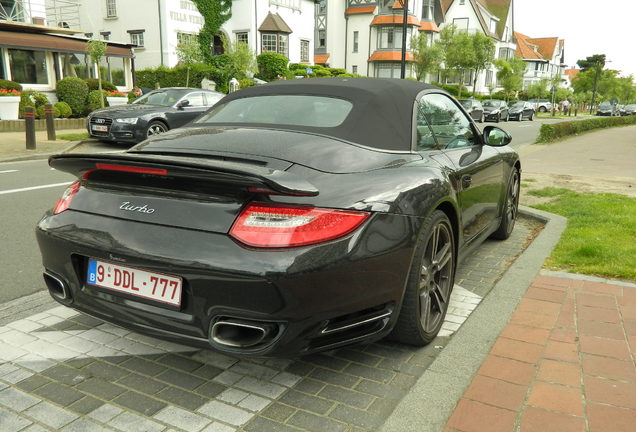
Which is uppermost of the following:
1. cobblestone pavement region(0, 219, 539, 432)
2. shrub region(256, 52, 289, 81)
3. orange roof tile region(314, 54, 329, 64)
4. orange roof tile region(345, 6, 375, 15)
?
orange roof tile region(345, 6, 375, 15)

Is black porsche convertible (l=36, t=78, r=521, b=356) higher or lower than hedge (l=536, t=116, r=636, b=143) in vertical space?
higher

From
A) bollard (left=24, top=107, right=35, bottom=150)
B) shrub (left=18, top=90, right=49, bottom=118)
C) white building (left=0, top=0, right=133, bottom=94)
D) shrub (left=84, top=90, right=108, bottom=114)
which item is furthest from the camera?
white building (left=0, top=0, right=133, bottom=94)

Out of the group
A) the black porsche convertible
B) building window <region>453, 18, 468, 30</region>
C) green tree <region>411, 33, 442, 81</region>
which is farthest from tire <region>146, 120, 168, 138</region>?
building window <region>453, 18, 468, 30</region>

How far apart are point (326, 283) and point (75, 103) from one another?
23493 mm

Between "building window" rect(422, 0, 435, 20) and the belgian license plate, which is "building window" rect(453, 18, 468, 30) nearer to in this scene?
"building window" rect(422, 0, 435, 20)

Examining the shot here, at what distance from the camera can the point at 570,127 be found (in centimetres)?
2294

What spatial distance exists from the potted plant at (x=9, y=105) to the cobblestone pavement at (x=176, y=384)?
18758 mm

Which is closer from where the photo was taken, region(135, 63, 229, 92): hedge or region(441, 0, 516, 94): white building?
region(135, 63, 229, 92): hedge

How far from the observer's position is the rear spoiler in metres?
2.29

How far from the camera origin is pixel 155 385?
Answer: 271 centimetres

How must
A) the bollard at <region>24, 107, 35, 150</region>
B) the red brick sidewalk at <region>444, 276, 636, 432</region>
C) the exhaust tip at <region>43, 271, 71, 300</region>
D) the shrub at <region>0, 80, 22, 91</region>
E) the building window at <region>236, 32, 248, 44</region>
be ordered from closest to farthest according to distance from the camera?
the red brick sidewalk at <region>444, 276, 636, 432</region> < the exhaust tip at <region>43, 271, 71, 300</region> < the bollard at <region>24, 107, 35, 150</region> < the shrub at <region>0, 80, 22, 91</region> < the building window at <region>236, 32, 248, 44</region>

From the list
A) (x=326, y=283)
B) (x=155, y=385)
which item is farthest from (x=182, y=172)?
(x=155, y=385)

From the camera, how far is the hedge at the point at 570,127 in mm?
19078

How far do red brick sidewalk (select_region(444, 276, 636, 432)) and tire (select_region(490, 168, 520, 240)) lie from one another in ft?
5.00
